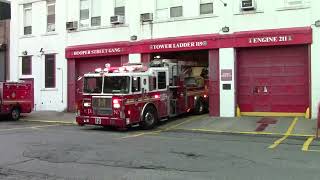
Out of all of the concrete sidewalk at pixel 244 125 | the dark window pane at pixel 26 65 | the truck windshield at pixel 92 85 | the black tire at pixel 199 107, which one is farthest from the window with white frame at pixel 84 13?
the truck windshield at pixel 92 85

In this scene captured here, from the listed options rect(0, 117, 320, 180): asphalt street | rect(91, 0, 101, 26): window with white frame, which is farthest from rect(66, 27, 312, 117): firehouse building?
rect(0, 117, 320, 180): asphalt street

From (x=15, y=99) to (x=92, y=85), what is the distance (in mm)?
7557

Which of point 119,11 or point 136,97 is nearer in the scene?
point 136,97

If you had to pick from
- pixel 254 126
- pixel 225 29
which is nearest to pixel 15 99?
pixel 225 29

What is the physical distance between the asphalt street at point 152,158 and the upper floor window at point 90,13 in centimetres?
1227

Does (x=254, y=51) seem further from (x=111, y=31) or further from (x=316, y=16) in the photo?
(x=111, y=31)

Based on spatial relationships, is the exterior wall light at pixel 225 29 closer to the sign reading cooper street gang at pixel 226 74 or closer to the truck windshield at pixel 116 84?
the sign reading cooper street gang at pixel 226 74

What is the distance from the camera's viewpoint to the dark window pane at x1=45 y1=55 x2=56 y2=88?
31.1 m

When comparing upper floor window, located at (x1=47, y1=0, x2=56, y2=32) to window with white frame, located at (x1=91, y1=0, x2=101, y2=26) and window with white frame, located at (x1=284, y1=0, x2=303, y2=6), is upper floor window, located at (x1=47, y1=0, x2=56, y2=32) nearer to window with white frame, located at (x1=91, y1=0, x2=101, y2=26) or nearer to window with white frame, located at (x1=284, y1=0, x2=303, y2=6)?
window with white frame, located at (x1=91, y1=0, x2=101, y2=26)

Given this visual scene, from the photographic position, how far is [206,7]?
25.3m

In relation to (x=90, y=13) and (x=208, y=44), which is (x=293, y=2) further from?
(x=90, y=13)

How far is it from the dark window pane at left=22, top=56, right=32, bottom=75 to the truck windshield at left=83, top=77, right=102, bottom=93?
496 inches

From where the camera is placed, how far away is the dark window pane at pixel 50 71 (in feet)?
102

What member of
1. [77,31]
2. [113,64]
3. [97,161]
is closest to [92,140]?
[97,161]
